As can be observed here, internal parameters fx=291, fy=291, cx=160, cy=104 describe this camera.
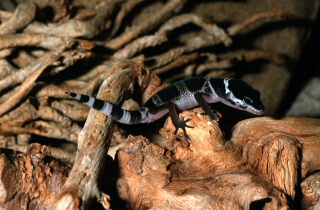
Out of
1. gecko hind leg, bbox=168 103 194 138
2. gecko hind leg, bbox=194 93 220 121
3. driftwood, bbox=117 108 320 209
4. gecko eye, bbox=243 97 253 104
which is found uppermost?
gecko eye, bbox=243 97 253 104

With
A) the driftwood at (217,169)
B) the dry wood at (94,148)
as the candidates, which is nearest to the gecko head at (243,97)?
the driftwood at (217,169)

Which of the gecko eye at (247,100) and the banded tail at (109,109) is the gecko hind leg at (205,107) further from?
the banded tail at (109,109)

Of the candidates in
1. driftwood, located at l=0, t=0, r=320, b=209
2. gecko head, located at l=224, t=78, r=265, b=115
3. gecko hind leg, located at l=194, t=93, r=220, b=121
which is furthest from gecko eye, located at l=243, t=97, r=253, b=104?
gecko hind leg, located at l=194, t=93, r=220, b=121

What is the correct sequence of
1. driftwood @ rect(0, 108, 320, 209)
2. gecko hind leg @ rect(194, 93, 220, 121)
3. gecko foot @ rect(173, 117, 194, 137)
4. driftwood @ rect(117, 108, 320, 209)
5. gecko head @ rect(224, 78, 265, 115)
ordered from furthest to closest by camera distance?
gecko head @ rect(224, 78, 265, 115) → gecko hind leg @ rect(194, 93, 220, 121) → gecko foot @ rect(173, 117, 194, 137) → driftwood @ rect(117, 108, 320, 209) → driftwood @ rect(0, 108, 320, 209)

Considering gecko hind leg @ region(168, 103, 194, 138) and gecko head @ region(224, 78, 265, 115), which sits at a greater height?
gecko head @ region(224, 78, 265, 115)

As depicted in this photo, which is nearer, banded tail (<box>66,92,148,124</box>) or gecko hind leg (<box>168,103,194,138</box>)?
banded tail (<box>66,92,148,124</box>)

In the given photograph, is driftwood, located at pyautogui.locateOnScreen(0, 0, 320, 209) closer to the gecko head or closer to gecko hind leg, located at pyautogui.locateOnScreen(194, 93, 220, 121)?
gecko hind leg, located at pyautogui.locateOnScreen(194, 93, 220, 121)

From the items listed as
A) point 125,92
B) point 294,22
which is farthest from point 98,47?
point 294,22
